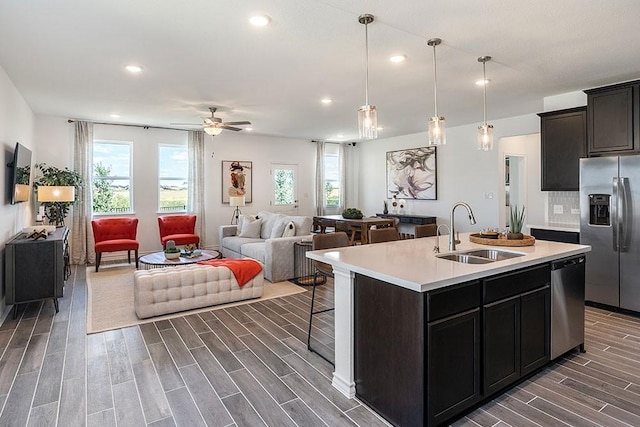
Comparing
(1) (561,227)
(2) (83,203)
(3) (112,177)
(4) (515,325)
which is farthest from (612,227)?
(2) (83,203)

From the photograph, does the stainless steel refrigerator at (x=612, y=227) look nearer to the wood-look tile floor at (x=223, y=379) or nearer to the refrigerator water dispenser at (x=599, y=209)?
the refrigerator water dispenser at (x=599, y=209)

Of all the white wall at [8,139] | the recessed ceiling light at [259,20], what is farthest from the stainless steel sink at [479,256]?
the white wall at [8,139]

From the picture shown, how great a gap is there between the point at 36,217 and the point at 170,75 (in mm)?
4080

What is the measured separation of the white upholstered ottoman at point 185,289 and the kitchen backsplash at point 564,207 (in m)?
4.32

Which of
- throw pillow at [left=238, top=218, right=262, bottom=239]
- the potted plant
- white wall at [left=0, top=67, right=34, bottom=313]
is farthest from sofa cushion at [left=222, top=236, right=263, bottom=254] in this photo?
the potted plant

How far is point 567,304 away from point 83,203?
24.7ft

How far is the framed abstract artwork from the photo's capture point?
823cm

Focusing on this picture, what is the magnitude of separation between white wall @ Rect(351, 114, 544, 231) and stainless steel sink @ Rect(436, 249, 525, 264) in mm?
4326

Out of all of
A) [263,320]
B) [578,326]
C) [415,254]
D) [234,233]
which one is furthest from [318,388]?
[234,233]

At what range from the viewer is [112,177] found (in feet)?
23.7

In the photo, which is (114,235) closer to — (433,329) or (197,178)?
(197,178)

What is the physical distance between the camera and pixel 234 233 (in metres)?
7.53

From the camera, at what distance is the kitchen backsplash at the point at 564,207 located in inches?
200

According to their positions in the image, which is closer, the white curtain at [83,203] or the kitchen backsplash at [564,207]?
the kitchen backsplash at [564,207]
